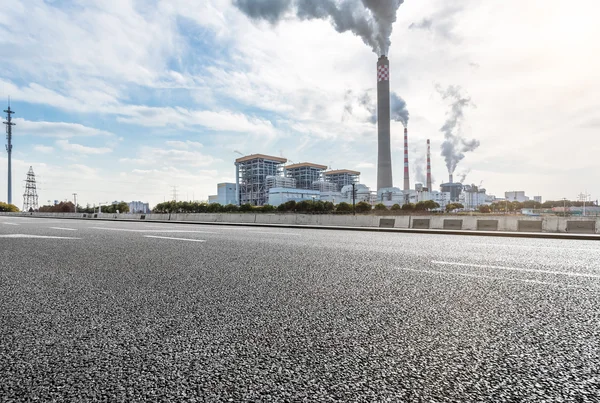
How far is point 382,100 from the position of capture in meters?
92.7

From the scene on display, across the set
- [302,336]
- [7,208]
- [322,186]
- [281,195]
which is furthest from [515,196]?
[7,208]

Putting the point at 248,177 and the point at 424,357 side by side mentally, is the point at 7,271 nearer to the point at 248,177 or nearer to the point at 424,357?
the point at 424,357

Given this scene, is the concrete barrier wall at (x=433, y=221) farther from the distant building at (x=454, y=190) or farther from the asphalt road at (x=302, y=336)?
the distant building at (x=454, y=190)

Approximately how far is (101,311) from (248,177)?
440ft

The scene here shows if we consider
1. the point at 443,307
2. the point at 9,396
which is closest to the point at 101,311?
the point at 9,396

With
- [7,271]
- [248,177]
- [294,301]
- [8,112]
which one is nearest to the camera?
[294,301]

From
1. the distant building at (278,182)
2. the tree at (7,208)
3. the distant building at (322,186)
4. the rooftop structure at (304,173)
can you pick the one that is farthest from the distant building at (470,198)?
the tree at (7,208)

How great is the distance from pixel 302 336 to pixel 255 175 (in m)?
132

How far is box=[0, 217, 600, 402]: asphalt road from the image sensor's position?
1669 millimetres

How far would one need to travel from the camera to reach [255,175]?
133 metres

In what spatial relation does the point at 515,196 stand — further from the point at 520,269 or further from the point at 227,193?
the point at 520,269

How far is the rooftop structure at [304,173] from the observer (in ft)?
464

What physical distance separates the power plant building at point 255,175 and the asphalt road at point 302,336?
408 ft

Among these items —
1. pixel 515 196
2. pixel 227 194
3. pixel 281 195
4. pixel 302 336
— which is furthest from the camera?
pixel 515 196
